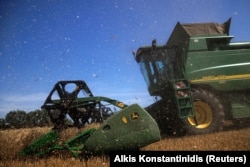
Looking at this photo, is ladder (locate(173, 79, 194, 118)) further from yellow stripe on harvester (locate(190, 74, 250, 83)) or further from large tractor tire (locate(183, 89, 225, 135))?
yellow stripe on harvester (locate(190, 74, 250, 83))

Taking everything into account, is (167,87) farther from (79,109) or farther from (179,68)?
(79,109)

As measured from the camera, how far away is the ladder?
22.9 ft

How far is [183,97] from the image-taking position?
7090 millimetres

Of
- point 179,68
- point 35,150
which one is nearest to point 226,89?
point 179,68

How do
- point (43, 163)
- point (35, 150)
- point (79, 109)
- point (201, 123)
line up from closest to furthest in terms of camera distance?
point (43, 163) < point (35, 150) < point (79, 109) < point (201, 123)

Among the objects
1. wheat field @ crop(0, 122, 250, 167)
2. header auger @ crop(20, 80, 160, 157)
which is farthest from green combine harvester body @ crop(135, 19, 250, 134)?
header auger @ crop(20, 80, 160, 157)

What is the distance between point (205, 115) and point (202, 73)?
1.15 m

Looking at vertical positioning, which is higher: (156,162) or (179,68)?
(179,68)

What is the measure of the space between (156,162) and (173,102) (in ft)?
13.0

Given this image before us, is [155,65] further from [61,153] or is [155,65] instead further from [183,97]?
[61,153]

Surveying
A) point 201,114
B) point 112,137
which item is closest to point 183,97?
point 201,114

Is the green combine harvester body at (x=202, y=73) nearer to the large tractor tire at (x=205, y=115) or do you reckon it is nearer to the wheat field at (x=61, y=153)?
the large tractor tire at (x=205, y=115)

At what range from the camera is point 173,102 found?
7.46 metres

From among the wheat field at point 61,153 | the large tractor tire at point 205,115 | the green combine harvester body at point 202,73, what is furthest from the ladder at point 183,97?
the wheat field at point 61,153
